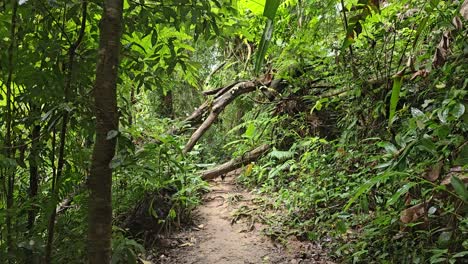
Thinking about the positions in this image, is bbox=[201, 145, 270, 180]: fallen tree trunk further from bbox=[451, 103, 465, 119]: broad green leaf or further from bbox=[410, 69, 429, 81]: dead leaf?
bbox=[451, 103, 465, 119]: broad green leaf

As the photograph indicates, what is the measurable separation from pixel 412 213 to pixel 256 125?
3472 mm

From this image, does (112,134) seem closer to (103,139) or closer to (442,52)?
(103,139)

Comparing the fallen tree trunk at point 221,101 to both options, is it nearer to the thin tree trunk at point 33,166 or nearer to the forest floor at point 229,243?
the forest floor at point 229,243

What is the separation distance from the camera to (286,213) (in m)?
4.00

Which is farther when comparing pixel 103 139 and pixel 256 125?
pixel 256 125

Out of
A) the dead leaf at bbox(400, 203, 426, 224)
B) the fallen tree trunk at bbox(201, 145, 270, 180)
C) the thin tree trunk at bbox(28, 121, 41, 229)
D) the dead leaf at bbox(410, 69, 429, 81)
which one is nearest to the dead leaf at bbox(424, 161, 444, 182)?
the dead leaf at bbox(400, 203, 426, 224)

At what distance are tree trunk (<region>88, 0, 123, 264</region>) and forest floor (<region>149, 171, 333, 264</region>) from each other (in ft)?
7.02

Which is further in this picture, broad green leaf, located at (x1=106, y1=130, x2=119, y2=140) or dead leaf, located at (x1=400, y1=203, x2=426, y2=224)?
dead leaf, located at (x1=400, y1=203, x2=426, y2=224)

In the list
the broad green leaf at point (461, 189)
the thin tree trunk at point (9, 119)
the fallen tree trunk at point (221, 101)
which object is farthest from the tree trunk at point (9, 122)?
the fallen tree trunk at point (221, 101)

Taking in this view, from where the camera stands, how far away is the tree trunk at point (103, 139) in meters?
1.22

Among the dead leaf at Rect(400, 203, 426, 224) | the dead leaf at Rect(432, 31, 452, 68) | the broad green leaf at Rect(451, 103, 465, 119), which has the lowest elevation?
the dead leaf at Rect(400, 203, 426, 224)

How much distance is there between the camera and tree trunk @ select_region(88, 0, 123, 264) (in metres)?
1.22

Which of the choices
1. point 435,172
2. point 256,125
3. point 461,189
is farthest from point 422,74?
point 256,125

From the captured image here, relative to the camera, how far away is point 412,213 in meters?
2.26
